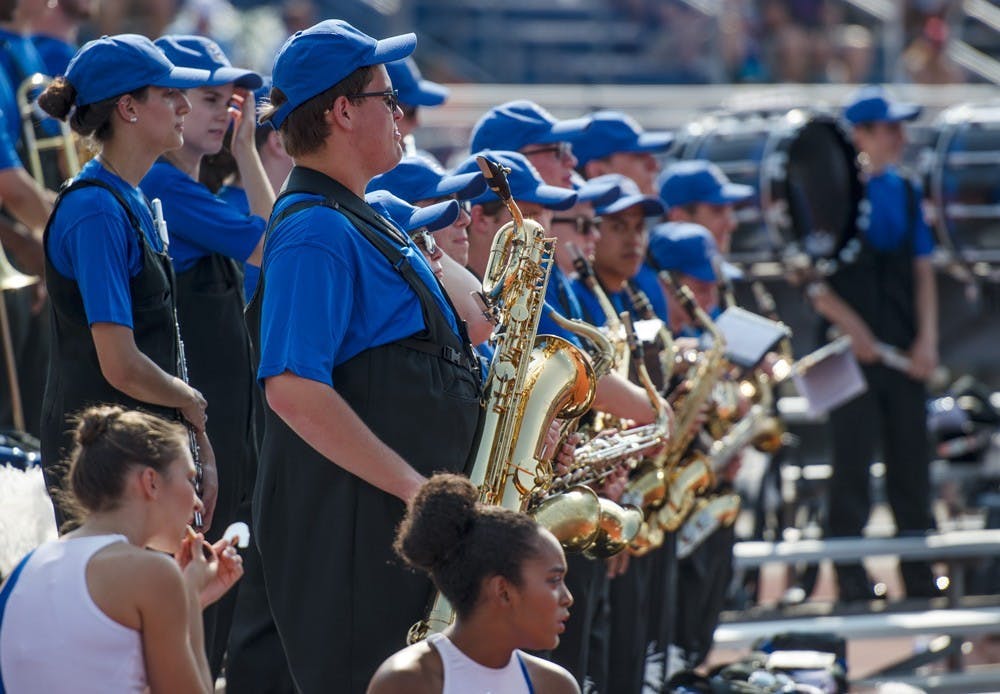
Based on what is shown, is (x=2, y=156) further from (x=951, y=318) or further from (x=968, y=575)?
(x=951, y=318)

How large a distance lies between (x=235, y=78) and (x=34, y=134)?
67.4 inches

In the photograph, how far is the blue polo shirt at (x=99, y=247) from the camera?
4.37 m

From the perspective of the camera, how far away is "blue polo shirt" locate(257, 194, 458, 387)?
371cm

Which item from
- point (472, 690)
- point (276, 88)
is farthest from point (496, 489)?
point (276, 88)

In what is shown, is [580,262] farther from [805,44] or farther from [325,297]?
[805,44]

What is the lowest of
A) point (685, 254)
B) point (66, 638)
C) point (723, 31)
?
point (66, 638)

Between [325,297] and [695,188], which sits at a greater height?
[695,188]

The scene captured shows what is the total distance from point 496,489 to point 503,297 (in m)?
0.48

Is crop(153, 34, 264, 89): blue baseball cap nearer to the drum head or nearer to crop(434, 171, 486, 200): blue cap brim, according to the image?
crop(434, 171, 486, 200): blue cap brim

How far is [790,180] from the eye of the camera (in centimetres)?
995

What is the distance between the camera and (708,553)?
24.5ft

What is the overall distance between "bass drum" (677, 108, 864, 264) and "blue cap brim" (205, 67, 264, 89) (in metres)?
4.81

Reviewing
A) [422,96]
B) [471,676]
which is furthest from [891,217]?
[471,676]

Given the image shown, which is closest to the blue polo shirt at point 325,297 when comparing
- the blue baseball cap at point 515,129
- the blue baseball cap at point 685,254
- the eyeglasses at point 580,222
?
the eyeglasses at point 580,222
